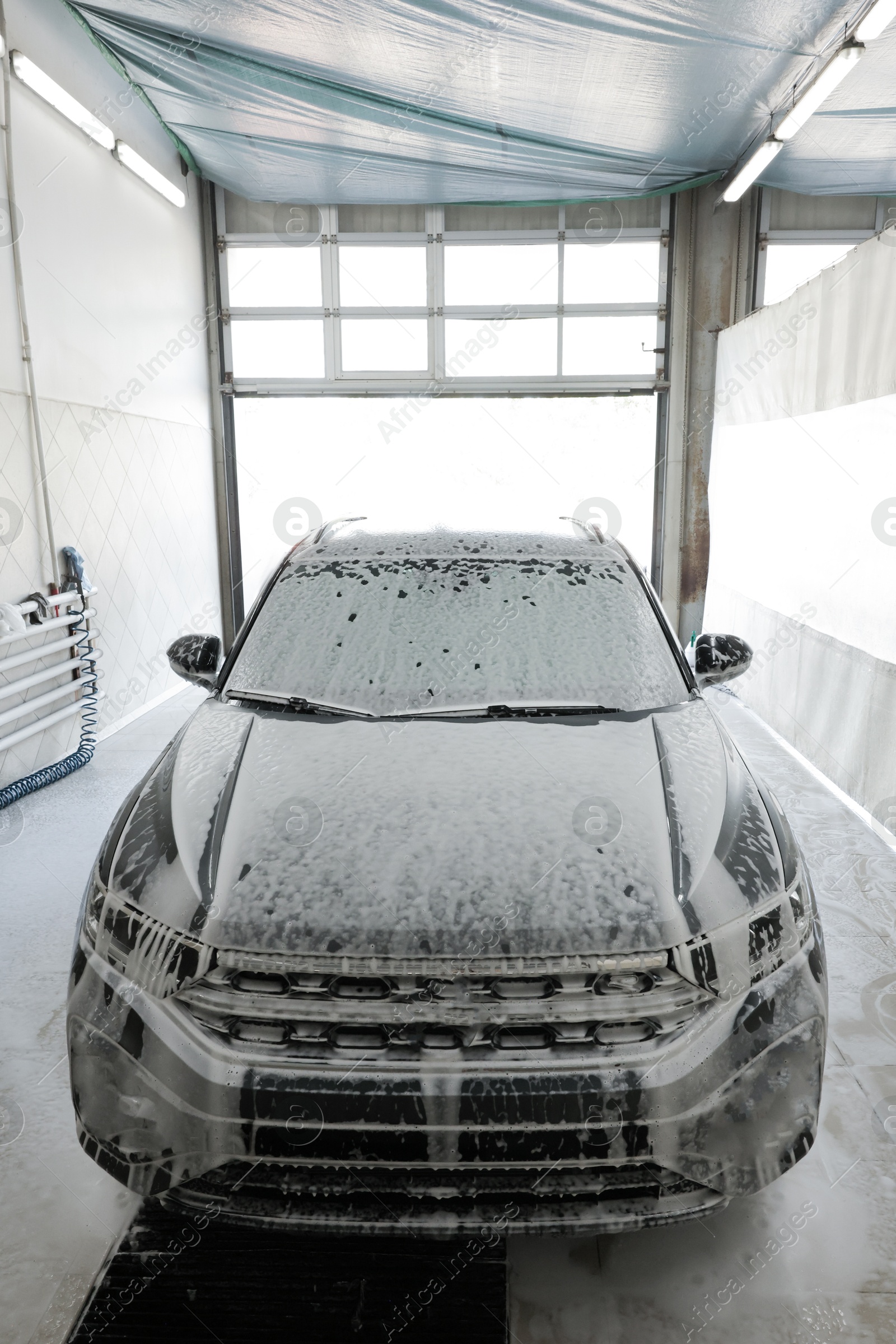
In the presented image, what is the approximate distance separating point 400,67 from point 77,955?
4.72 m

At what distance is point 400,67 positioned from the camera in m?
4.50

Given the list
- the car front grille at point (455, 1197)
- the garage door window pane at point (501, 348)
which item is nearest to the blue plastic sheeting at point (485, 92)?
the garage door window pane at point (501, 348)

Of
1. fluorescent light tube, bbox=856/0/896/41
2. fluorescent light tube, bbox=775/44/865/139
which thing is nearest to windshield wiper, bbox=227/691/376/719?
fluorescent light tube, bbox=856/0/896/41

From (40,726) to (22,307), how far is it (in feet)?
7.13

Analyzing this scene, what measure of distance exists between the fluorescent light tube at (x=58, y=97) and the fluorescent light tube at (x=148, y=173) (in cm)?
26

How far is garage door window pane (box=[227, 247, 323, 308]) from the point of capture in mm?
7410

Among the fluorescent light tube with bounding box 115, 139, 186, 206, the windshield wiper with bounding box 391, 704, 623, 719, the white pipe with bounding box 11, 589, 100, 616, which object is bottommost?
the windshield wiper with bounding box 391, 704, 623, 719

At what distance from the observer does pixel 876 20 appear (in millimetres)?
3682

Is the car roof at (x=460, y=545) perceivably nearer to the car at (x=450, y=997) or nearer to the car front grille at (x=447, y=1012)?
the car at (x=450, y=997)

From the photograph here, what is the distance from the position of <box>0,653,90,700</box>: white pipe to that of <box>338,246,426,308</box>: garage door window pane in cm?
420

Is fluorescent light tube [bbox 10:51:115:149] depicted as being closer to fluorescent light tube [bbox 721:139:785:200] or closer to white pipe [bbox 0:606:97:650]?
white pipe [bbox 0:606:97:650]

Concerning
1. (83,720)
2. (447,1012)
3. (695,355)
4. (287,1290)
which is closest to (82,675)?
(83,720)

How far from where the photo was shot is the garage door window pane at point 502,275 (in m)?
7.34

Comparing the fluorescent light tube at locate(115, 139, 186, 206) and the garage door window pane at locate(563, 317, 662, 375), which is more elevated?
the fluorescent light tube at locate(115, 139, 186, 206)
